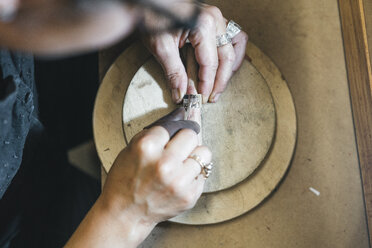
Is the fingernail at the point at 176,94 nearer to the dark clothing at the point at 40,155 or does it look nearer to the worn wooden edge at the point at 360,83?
the dark clothing at the point at 40,155

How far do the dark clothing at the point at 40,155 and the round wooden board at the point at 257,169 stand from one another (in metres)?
0.21

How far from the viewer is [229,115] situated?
83 cm

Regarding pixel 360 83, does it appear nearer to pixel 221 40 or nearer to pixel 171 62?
pixel 221 40

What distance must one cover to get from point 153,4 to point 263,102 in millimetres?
559

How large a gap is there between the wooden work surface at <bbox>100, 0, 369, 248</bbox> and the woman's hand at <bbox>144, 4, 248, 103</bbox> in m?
0.17

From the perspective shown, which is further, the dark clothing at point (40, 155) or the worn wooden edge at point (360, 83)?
the worn wooden edge at point (360, 83)

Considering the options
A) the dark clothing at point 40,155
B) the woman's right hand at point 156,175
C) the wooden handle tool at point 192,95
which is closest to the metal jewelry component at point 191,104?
the wooden handle tool at point 192,95

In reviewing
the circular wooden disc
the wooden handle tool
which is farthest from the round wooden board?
the wooden handle tool

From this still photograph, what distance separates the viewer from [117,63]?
0.86 metres

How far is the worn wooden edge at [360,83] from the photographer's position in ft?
2.73

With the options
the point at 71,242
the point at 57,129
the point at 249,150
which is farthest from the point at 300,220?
the point at 57,129

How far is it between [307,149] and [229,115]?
0.27 metres

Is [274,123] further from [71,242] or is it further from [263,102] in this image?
[71,242]

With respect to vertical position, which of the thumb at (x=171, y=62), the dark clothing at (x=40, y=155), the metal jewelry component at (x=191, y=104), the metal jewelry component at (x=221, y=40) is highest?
the metal jewelry component at (x=221, y=40)
